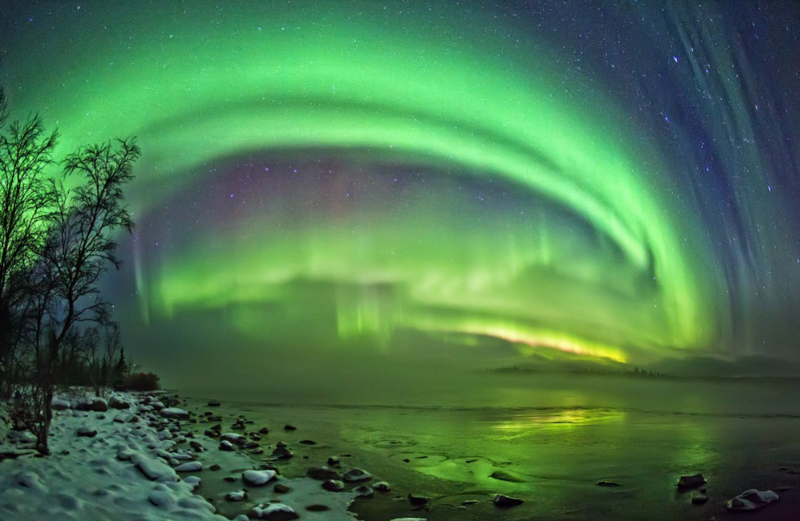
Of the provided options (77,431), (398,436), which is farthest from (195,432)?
(398,436)

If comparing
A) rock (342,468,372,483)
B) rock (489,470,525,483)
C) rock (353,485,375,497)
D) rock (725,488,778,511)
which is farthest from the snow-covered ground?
rock (725,488,778,511)

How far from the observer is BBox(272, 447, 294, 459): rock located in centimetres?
1405

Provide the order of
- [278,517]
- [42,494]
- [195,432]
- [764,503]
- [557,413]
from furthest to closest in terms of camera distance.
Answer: [557,413], [195,432], [764,503], [278,517], [42,494]

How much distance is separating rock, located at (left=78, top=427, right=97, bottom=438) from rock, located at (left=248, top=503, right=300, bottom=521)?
6.13 metres

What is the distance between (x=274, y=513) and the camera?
8422 mm

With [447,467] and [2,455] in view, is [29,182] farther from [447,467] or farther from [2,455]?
[447,467]

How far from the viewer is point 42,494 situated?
706cm

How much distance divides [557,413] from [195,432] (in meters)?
24.6

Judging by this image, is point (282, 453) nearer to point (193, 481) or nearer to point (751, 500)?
point (193, 481)

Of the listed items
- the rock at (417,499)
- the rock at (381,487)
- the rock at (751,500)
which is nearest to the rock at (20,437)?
the rock at (381,487)

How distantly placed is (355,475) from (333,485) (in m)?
1.35

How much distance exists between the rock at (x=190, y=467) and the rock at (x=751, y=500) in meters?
10.8

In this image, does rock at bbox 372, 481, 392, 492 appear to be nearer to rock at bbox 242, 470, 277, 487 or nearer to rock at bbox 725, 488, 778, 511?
rock at bbox 242, 470, 277, 487

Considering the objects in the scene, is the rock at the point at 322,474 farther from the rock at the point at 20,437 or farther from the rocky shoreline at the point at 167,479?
the rock at the point at 20,437
